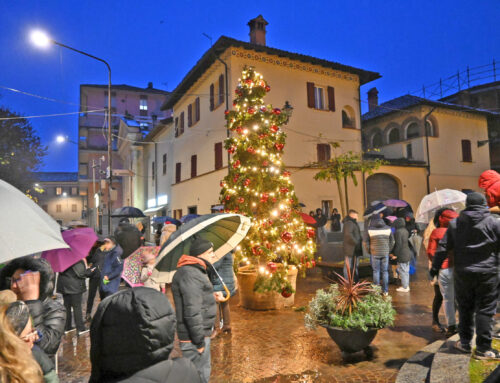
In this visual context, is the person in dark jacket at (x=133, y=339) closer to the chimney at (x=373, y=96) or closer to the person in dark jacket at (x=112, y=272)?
the person in dark jacket at (x=112, y=272)

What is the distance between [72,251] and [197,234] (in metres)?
1.89

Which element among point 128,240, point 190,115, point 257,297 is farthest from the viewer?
point 190,115

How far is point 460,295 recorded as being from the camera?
4.36m

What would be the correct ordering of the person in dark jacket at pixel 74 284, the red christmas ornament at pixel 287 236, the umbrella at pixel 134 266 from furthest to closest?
the red christmas ornament at pixel 287 236 → the person in dark jacket at pixel 74 284 → the umbrella at pixel 134 266

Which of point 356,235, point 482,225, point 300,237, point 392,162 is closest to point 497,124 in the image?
point 392,162

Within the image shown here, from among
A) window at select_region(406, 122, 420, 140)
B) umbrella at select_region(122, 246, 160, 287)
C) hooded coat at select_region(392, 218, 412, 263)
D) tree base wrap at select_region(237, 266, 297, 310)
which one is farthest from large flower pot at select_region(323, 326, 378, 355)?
window at select_region(406, 122, 420, 140)

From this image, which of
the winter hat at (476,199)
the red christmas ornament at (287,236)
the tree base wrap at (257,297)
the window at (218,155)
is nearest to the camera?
the winter hat at (476,199)

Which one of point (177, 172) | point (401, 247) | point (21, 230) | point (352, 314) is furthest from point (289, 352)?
point (177, 172)

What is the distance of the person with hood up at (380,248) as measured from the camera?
347 inches

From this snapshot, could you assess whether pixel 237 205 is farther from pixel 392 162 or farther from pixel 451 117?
pixel 451 117

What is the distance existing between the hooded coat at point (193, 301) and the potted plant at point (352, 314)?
1.84 meters

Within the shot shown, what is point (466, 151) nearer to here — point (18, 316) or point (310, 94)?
point (310, 94)

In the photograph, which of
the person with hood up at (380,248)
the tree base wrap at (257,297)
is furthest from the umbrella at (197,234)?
the person with hood up at (380,248)

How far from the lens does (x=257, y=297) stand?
7.93 metres
